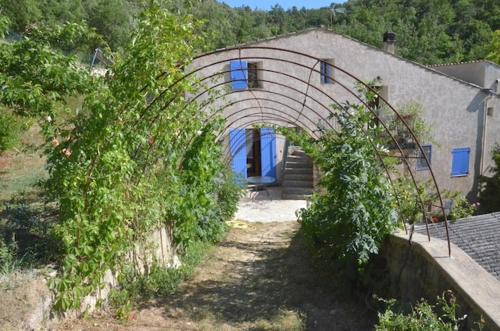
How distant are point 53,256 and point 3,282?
0.57m

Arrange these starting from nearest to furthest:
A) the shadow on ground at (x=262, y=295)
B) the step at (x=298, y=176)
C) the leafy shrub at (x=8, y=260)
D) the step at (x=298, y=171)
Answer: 1. the leafy shrub at (x=8, y=260)
2. the shadow on ground at (x=262, y=295)
3. the step at (x=298, y=176)
4. the step at (x=298, y=171)

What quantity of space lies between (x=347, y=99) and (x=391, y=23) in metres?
24.9

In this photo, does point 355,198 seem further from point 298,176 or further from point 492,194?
point 492,194

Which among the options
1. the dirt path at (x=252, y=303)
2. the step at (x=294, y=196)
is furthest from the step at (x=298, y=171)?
the dirt path at (x=252, y=303)

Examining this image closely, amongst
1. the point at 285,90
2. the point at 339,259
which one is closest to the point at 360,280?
the point at 339,259

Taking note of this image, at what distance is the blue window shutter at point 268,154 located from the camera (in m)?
14.5

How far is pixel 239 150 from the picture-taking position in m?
13.6

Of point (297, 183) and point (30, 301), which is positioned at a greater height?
point (30, 301)

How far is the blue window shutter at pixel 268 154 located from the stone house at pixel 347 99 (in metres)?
0.03

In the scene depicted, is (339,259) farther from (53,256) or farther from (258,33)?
(258,33)

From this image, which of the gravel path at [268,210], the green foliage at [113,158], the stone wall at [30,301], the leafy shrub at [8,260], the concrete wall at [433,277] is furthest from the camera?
the gravel path at [268,210]

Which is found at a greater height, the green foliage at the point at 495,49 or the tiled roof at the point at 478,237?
the green foliage at the point at 495,49

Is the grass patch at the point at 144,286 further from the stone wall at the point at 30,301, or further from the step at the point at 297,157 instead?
the step at the point at 297,157

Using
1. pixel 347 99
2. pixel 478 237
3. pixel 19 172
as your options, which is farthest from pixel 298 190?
pixel 19 172
